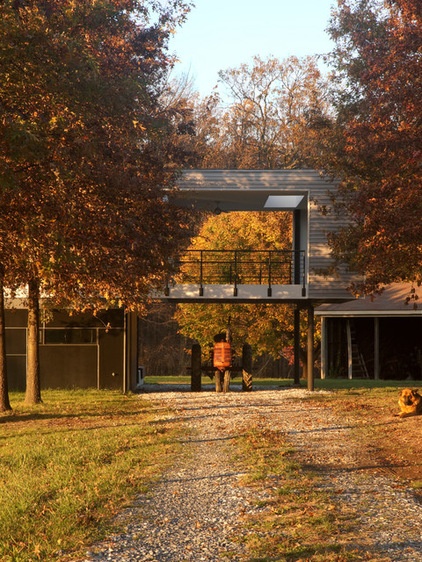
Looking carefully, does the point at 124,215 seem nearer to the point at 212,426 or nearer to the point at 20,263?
the point at 20,263

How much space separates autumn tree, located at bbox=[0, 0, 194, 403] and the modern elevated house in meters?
6.81

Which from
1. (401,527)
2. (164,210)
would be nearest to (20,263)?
(164,210)

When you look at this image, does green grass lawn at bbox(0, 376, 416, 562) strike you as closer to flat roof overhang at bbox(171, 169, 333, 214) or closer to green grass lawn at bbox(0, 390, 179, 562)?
green grass lawn at bbox(0, 390, 179, 562)

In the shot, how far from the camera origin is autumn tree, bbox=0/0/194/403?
38.8ft

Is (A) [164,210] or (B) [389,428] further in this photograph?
(A) [164,210]

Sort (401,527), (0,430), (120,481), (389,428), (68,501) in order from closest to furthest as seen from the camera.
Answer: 1. (401,527)
2. (68,501)
3. (120,481)
4. (389,428)
5. (0,430)

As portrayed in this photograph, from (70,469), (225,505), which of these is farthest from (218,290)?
(225,505)

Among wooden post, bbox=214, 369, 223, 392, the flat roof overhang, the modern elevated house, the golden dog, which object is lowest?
wooden post, bbox=214, 369, 223, 392

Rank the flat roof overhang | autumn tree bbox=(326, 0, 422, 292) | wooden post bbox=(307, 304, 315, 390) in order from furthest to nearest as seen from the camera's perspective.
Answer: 1. wooden post bbox=(307, 304, 315, 390)
2. the flat roof overhang
3. autumn tree bbox=(326, 0, 422, 292)

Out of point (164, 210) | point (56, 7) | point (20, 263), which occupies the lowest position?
point (20, 263)

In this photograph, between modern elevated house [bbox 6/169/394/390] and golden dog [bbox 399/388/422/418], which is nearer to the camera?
golden dog [bbox 399/388/422/418]

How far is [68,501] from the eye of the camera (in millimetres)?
8758

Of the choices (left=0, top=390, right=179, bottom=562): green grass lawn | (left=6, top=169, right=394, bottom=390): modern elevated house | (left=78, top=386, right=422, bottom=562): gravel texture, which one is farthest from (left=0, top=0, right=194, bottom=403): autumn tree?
(left=6, top=169, right=394, bottom=390): modern elevated house

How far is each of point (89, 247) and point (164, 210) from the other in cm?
375
